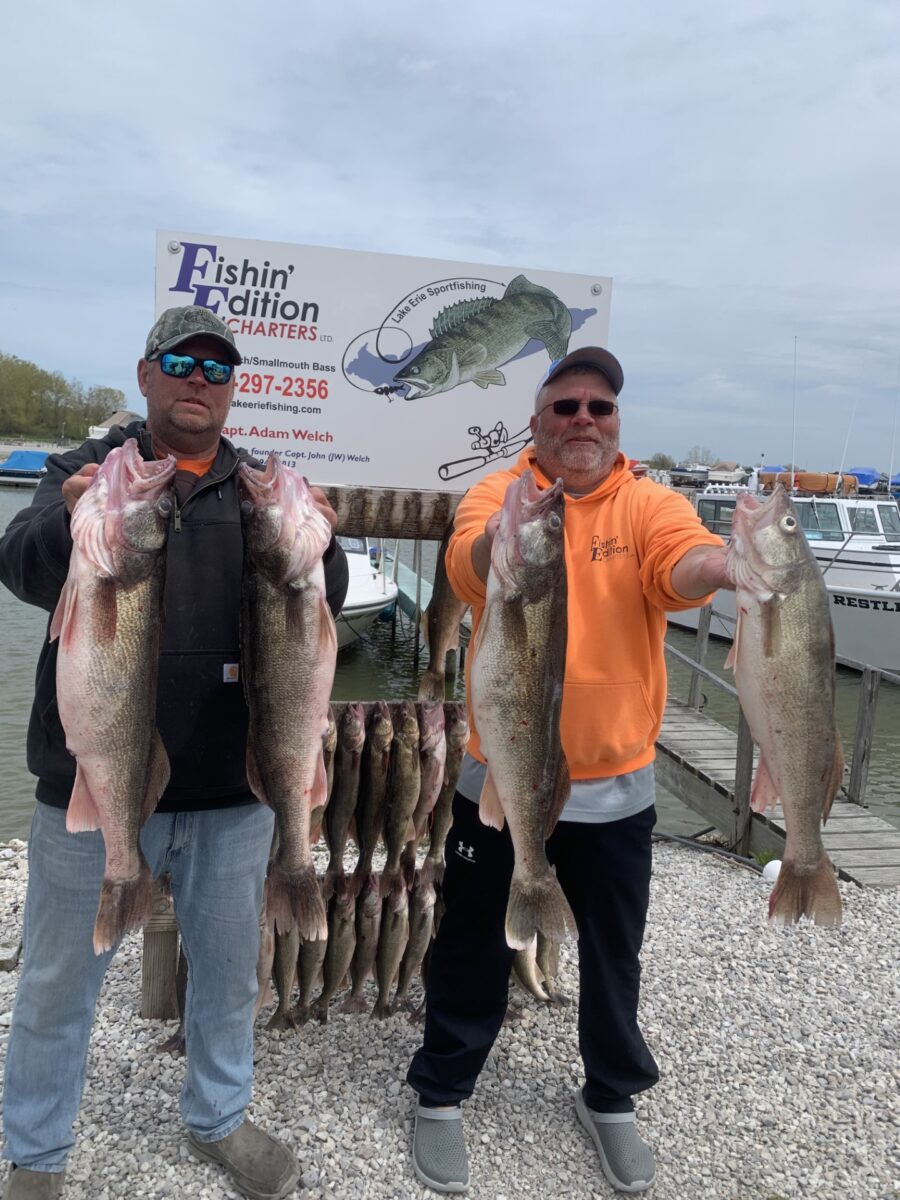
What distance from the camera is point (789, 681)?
252 centimetres

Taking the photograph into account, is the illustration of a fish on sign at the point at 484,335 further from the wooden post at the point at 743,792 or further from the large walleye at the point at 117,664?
the wooden post at the point at 743,792

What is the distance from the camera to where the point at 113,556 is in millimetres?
2318

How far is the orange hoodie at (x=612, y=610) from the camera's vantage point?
9.47ft

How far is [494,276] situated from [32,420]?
292ft

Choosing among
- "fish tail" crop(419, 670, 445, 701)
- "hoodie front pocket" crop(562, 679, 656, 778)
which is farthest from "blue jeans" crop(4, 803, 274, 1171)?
"fish tail" crop(419, 670, 445, 701)

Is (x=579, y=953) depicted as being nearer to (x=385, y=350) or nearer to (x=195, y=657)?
(x=195, y=657)

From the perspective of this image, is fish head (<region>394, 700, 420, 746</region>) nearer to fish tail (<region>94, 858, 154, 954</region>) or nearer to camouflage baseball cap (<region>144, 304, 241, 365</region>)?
fish tail (<region>94, 858, 154, 954</region>)

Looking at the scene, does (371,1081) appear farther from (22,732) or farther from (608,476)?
(22,732)

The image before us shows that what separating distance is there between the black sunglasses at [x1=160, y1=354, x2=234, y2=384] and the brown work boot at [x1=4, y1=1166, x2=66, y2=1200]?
8.89 ft

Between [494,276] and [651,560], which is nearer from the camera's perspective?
[651,560]

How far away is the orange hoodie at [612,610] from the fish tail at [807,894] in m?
0.61

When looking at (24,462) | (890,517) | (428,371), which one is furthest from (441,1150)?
(24,462)

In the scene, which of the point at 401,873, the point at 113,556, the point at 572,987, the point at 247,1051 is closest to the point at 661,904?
the point at 572,987

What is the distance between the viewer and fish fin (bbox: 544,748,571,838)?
272cm
